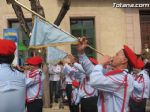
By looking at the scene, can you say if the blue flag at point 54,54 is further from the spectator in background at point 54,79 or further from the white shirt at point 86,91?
the spectator in background at point 54,79

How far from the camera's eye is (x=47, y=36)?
26.7 feet

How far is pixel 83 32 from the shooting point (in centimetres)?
2242

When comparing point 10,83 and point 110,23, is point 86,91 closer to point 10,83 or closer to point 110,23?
point 10,83

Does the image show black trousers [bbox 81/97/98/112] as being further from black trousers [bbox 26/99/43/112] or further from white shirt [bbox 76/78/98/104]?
black trousers [bbox 26/99/43/112]

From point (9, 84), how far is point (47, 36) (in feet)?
10.5

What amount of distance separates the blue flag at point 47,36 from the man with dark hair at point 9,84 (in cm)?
236

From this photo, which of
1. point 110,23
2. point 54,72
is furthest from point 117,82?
point 110,23

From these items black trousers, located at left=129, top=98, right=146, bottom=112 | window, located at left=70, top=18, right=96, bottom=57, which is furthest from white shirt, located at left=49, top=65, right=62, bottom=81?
black trousers, located at left=129, top=98, right=146, bottom=112

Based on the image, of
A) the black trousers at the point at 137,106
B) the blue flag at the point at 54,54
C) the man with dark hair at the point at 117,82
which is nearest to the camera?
the man with dark hair at the point at 117,82

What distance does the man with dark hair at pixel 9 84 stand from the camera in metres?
4.91

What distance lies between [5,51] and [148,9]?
60.6 ft

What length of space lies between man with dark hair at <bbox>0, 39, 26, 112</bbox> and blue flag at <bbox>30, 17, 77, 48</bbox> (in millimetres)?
2359

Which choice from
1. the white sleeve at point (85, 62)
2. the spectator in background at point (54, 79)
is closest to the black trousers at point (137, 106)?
the white sleeve at point (85, 62)

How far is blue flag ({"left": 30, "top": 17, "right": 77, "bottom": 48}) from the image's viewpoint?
762 cm
